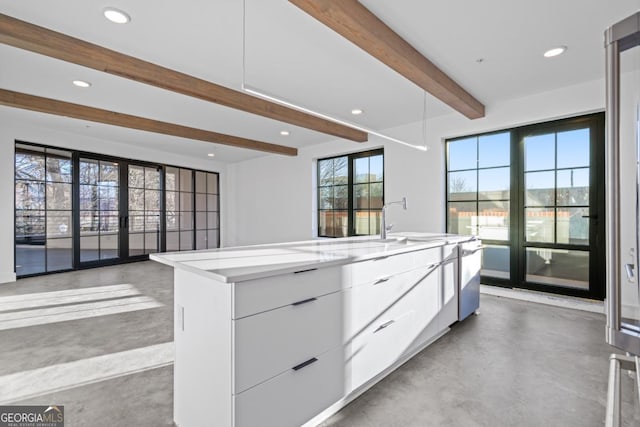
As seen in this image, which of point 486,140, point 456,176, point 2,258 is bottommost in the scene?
point 2,258

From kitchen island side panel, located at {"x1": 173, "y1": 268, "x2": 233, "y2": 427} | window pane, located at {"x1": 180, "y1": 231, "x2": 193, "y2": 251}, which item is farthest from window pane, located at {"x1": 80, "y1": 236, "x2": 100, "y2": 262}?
kitchen island side panel, located at {"x1": 173, "y1": 268, "x2": 233, "y2": 427}

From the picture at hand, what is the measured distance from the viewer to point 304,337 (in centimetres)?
152

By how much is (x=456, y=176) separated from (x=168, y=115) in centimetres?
428

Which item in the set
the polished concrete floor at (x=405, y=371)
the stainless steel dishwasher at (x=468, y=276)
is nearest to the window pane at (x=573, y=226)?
the polished concrete floor at (x=405, y=371)

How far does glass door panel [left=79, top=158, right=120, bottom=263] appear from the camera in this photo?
596 cm

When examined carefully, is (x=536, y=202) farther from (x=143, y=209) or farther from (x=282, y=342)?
(x=143, y=209)

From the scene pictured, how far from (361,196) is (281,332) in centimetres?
451

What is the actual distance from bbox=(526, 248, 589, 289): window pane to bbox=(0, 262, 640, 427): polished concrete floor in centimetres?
43

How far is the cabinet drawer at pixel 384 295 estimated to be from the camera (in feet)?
5.94

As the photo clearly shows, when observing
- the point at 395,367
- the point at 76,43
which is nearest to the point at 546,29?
the point at 395,367

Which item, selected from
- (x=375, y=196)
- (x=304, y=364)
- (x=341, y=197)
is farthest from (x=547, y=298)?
(x=304, y=364)

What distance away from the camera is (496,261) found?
4305mm

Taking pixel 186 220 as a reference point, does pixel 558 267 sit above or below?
below

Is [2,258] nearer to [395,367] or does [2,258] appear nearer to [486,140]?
[395,367]
